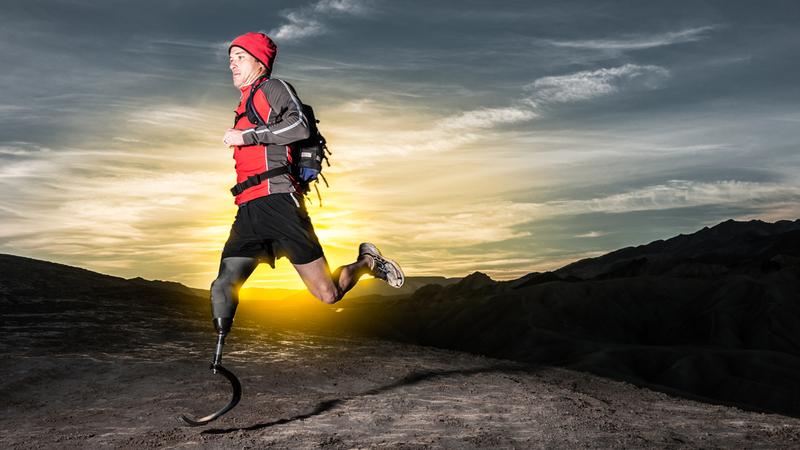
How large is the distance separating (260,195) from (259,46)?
1.19 m

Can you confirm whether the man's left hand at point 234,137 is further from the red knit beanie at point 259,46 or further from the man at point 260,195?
the red knit beanie at point 259,46

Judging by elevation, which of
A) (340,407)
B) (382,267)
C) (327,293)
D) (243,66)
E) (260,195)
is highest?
(243,66)

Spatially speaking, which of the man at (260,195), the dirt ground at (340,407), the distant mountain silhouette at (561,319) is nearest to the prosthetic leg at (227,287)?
the man at (260,195)

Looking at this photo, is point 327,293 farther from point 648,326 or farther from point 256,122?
point 648,326

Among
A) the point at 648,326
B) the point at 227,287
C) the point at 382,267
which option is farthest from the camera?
the point at 648,326

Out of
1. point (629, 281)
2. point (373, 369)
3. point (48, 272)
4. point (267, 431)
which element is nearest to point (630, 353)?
point (629, 281)

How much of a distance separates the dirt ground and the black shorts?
1680mm

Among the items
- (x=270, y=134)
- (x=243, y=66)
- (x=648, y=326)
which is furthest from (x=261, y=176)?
(x=648, y=326)

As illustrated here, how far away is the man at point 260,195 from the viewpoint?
6.52 meters

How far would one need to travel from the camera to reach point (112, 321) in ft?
47.4

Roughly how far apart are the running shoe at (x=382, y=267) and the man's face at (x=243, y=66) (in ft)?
7.19

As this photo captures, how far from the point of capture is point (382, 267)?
804 centimetres

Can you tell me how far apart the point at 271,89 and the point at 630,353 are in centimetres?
5319

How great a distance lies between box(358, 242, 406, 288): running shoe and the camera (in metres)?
7.97
